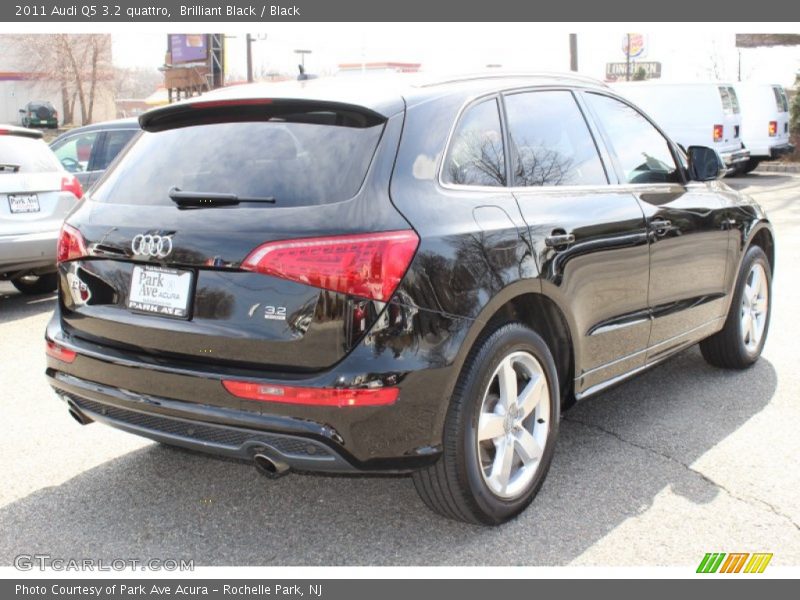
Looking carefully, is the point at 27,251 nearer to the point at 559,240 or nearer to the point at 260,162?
the point at 260,162

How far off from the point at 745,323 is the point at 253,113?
364 cm

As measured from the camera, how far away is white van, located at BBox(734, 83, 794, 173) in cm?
2181

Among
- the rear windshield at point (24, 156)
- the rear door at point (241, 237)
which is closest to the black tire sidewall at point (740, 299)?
the rear door at point (241, 237)

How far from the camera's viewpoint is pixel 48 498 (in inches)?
149

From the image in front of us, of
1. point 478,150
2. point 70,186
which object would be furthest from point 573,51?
point 478,150

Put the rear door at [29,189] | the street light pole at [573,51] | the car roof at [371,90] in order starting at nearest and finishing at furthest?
the car roof at [371,90] < the rear door at [29,189] < the street light pole at [573,51]

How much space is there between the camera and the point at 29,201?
7801 mm

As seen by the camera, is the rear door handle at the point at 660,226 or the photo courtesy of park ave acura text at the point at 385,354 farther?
the rear door handle at the point at 660,226

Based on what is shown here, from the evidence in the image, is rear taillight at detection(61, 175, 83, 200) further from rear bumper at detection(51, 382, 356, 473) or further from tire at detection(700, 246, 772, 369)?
tire at detection(700, 246, 772, 369)

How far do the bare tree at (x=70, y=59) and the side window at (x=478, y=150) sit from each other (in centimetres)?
5523

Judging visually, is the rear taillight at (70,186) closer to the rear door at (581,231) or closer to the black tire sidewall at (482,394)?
the rear door at (581,231)

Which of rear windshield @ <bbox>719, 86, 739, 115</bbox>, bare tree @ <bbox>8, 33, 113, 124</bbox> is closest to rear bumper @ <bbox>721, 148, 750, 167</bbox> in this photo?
rear windshield @ <bbox>719, 86, 739, 115</bbox>

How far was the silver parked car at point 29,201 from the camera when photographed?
7.60 meters

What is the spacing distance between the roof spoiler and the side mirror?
254 cm
